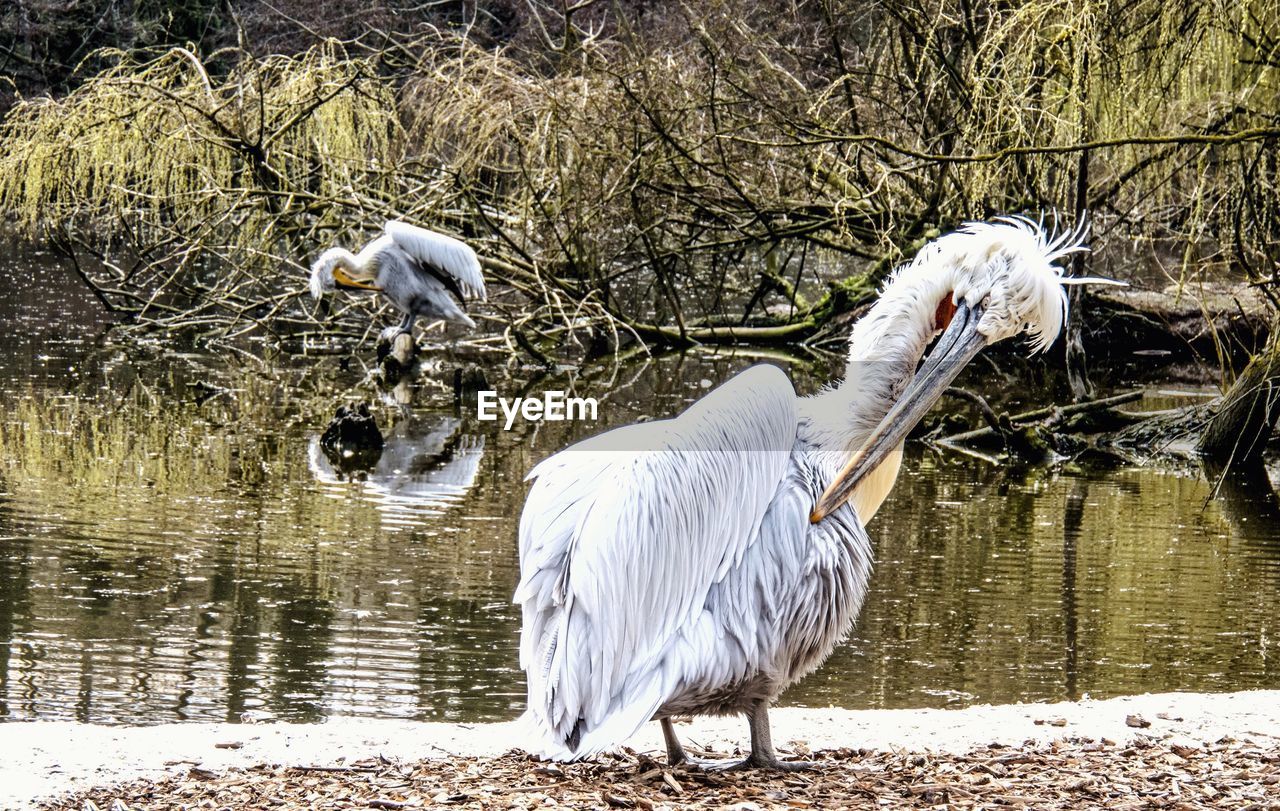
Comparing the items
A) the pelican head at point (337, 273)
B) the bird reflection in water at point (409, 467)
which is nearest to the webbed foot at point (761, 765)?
the bird reflection in water at point (409, 467)

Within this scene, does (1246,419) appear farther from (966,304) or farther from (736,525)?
(736,525)

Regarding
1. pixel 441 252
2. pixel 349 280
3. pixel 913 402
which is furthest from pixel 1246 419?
pixel 349 280

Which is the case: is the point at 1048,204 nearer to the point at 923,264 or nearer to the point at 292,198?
the point at 292,198

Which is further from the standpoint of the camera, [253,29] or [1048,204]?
[253,29]

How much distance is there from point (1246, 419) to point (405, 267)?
670 centimetres

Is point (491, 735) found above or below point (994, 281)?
below

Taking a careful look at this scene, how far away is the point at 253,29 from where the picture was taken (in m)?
24.2

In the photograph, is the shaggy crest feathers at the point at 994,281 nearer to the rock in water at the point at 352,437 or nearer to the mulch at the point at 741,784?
the mulch at the point at 741,784

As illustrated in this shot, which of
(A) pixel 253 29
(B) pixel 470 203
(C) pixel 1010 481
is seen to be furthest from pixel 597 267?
(A) pixel 253 29

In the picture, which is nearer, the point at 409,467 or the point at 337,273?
the point at 409,467

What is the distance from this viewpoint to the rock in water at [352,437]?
9.02m

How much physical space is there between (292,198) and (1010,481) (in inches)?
263

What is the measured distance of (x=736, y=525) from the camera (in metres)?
3.38

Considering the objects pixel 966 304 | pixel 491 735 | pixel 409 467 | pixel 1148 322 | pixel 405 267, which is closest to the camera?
pixel 966 304
